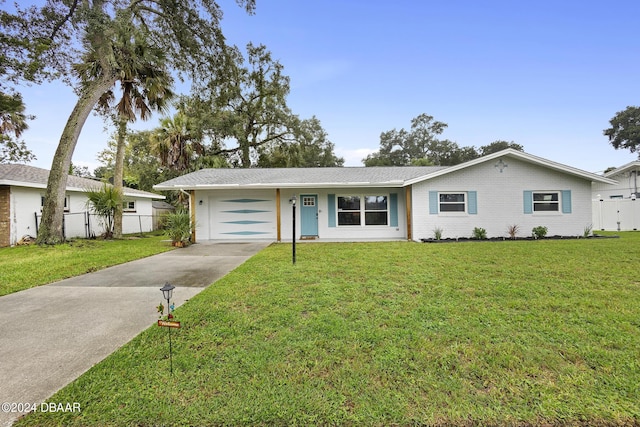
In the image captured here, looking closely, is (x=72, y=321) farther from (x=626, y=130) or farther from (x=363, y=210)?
(x=626, y=130)

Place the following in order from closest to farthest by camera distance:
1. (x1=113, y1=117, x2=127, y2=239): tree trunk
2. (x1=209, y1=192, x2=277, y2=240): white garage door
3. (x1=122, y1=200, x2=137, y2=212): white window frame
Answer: (x1=209, y1=192, x2=277, y2=240): white garage door → (x1=113, y1=117, x2=127, y2=239): tree trunk → (x1=122, y1=200, x2=137, y2=212): white window frame

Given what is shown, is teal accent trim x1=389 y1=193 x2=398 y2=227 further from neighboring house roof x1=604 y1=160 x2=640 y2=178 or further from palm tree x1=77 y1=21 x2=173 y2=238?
neighboring house roof x1=604 y1=160 x2=640 y2=178

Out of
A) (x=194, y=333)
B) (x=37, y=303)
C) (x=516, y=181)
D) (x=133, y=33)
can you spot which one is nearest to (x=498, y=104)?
(x=516, y=181)

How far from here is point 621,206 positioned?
14.0 m

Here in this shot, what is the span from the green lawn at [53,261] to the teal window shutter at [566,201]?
15.3 metres

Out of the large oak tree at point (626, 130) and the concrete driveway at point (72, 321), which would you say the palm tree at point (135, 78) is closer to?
the concrete driveway at point (72, 321)

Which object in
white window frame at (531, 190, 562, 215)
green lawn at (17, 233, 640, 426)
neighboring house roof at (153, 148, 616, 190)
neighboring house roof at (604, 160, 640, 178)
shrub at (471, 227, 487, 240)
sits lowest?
green lawn at (17, 233, 640, 426)

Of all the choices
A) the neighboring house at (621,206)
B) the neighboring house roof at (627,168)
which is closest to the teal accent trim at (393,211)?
the neighboring house at (621,206)

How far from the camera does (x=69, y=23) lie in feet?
31.1

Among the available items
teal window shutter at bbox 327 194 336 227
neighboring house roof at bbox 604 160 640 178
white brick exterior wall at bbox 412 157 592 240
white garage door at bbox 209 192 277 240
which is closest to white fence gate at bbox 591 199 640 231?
neighboring house roof at bbox 604 160 640 178

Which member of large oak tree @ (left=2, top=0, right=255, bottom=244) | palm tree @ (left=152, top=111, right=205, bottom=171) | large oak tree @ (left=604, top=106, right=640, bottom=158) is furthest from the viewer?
large oak tree @ (left=604, top=106, right=640, bottom=158)

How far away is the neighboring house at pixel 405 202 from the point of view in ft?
36.2

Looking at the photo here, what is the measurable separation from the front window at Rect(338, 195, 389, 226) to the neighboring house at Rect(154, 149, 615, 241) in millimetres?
44

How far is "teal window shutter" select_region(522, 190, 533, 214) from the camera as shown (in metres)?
11.1
